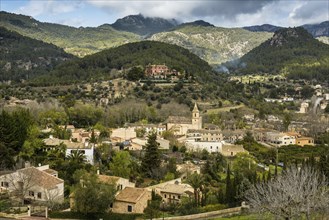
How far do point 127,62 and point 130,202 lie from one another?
93047 mm

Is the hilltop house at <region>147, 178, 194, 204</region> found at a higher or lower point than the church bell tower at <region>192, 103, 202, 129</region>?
lower

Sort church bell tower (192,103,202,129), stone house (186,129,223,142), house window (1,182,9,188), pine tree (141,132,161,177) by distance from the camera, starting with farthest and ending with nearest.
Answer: church bell tower (192,103,202,129) < stone house (186,129,223,142) < pine tree (141,132,161,177) < house window (1,182,9,188)

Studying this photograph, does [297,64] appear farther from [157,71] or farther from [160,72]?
[157,71]

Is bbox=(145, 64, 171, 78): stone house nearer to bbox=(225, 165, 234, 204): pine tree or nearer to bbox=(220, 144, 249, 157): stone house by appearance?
bbox=(220, 144, 249, 157): stone house

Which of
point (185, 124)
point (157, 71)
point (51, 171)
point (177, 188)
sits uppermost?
point (157, 71)

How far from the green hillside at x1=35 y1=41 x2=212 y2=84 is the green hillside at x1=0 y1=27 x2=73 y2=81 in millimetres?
33524

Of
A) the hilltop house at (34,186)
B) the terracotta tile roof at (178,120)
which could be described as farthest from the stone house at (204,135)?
the hilltop house at (34,186)

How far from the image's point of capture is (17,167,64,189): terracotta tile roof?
36.1 m

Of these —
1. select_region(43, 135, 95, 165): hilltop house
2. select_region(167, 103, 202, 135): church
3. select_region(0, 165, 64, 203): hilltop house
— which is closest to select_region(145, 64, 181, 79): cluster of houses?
select_region(167, 103, 202, 135): church

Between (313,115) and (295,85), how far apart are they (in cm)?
4698

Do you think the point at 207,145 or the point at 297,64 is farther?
the point at 297,64

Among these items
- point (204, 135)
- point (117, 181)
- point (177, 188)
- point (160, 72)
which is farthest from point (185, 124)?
point (160, 72)

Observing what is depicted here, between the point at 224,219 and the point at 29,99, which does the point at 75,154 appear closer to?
the point at 224,219

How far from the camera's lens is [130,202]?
3462 centimetres
